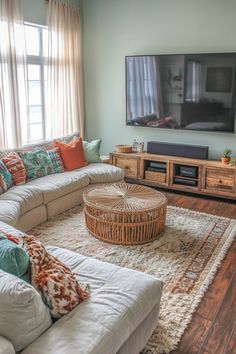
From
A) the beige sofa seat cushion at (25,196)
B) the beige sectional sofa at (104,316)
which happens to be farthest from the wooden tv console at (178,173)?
the beige sectional sofa at (104,316)

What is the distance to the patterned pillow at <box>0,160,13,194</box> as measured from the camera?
344 centimetres

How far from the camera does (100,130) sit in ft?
19.0

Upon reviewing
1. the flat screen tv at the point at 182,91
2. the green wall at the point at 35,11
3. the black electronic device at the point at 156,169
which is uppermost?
the green wall at the point at 35,11

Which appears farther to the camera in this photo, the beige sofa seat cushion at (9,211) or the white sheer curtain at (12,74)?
the white sheer curtain at (12,74)

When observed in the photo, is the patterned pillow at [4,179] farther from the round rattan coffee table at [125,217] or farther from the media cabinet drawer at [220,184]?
the media cabinet drawer at [220,184]

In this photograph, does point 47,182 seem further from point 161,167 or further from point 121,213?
point 161,167

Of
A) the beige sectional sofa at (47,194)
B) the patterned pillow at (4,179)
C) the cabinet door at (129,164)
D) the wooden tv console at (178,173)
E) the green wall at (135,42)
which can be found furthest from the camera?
the cabinet door at (129,164)

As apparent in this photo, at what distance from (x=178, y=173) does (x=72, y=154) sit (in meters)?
1.51

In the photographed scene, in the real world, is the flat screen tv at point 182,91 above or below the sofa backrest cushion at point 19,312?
above

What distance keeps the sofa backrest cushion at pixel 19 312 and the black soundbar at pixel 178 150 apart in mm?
3635

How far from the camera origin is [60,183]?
12.6 feet

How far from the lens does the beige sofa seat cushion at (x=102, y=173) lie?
427 centimetres

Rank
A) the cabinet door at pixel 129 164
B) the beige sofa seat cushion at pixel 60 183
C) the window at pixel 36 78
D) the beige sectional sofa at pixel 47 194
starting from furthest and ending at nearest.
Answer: the cabinet door at pixel 129 164, the window at pixel 36 78, the beige sofa seat cushion at pixel 60 183, the beige sectional sofa at pixel 47 194

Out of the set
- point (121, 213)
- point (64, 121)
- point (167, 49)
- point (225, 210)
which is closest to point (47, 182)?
point (121, 213)
